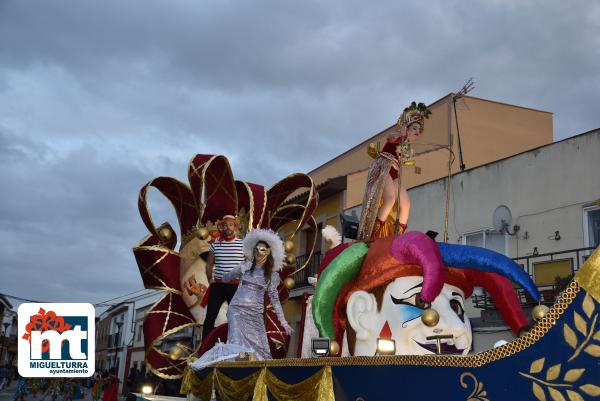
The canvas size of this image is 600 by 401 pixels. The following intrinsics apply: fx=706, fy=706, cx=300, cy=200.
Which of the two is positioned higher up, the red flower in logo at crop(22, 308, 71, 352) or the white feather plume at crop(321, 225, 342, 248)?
the white feather plume at crop(321, 225, 342, 248)

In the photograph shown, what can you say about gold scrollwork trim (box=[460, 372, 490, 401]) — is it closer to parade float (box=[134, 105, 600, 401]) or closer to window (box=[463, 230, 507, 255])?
parade float (box=[134, 105, 600, 401])

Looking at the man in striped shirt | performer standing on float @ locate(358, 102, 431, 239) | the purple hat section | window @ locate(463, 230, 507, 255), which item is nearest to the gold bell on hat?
the man in striped shirt

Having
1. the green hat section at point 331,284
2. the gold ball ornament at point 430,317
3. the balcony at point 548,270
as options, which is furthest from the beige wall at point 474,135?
the gold ball ornament at point 430,317

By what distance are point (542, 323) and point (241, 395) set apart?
3.32 metres

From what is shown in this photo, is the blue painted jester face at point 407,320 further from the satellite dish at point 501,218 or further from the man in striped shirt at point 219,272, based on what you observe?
the satellite dish at point 501,218

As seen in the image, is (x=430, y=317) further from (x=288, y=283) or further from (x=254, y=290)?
(x=288, y=283)

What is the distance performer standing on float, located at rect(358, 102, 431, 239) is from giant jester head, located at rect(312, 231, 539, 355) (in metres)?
0.55

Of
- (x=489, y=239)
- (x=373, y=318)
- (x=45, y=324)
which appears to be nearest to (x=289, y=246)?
(x=373, y=318)

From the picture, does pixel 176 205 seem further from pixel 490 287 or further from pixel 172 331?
pixel 490 287

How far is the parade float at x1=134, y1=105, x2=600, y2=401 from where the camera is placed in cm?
284

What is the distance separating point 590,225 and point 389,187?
8.33 m

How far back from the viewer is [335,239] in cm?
658

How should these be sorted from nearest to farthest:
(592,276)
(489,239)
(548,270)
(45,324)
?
(592,276)
(45,324)
(548,270)
(489,239)

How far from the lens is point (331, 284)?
17.1ft
